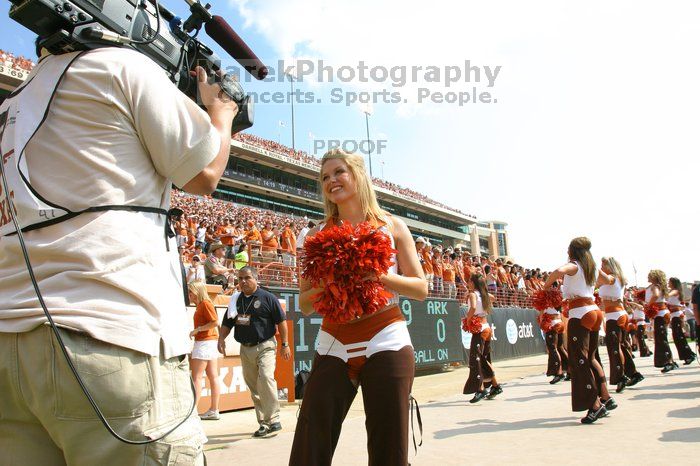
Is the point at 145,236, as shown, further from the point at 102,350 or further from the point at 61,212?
the point at 102,350

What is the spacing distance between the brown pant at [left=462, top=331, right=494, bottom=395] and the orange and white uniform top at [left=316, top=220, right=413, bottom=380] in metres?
6.21

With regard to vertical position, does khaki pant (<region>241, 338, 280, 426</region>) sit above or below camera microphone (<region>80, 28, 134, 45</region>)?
below

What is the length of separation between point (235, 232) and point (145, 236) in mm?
16240

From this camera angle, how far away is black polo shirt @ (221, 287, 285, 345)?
691cm

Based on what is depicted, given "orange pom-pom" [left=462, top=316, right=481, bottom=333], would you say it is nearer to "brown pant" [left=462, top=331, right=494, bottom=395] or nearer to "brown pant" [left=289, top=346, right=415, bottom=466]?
"brown pant" [left=462, top=331, right=494, bottom=395]

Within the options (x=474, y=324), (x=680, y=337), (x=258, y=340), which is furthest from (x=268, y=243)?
(x=680, y=337)

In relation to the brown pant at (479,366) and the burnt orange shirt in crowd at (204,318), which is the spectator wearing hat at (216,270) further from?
the brown pant at (479,366)

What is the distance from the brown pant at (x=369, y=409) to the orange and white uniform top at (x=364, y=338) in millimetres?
35

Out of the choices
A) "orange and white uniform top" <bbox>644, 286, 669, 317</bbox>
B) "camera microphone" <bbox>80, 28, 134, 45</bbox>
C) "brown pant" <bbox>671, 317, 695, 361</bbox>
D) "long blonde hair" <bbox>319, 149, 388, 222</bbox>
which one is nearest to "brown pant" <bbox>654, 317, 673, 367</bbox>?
"orange and white uniform top" <bbox>644, 286, 669, 317</bbox>

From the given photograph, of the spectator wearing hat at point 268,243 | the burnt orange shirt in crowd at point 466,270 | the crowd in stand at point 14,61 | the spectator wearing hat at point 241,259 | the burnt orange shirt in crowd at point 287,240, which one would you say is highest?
the crowd in stand at point 14,61

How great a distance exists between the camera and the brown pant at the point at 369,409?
8.75 feet

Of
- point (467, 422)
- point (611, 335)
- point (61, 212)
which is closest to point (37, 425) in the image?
point (61, 212)

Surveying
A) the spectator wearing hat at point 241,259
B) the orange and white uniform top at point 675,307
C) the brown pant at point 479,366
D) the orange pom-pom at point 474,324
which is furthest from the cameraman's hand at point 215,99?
the orange and white uniform top at point 675,307

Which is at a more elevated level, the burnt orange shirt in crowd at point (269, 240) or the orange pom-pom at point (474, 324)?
the burnt orange shirt in crowd at point (269, 240)
